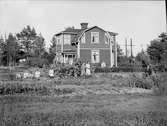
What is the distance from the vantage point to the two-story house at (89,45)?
28266 mm

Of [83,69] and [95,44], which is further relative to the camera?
[95,44]

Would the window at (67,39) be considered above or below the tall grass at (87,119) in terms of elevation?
above

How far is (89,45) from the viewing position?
2850cm

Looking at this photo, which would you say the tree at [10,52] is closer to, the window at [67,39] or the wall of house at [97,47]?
the window at [67,39]

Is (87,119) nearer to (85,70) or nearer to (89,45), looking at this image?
(85,70)

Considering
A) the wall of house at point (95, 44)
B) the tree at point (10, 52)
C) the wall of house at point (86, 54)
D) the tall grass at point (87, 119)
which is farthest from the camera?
the tree at point (10, 52)

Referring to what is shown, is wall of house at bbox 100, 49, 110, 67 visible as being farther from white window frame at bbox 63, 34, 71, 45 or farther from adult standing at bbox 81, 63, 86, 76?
adult standing at bbox 81, 63, 86, 76

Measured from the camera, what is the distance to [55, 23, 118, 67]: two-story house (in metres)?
28.3

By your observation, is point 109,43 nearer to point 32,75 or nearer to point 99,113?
point 32,75

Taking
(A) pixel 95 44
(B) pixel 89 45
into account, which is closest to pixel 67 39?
(B) pixel 89 45

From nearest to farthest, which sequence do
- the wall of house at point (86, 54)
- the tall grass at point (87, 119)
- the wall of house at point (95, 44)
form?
the tall grass at point (87, 119), the wall of house at point (86, 54), the wall of house at point (95, 44)

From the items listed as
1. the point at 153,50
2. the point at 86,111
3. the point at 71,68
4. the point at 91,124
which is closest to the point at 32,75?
the point at 71,68

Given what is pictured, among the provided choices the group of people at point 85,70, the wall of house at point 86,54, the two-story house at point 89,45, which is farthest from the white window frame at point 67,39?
the group of people at point 85,70

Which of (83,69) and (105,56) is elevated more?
(105,56)
